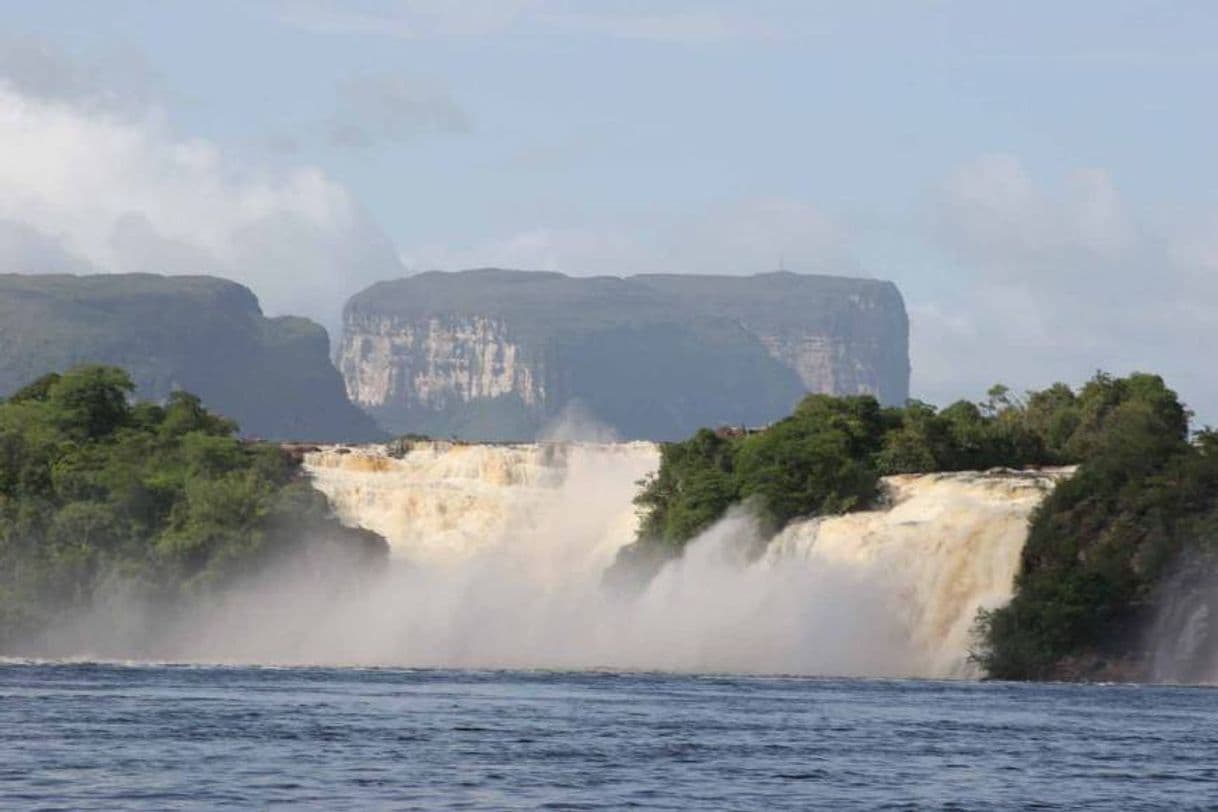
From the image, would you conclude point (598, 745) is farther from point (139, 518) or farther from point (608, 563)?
point (608, 563)

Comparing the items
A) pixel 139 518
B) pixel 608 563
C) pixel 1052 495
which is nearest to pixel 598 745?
pixel 1052 495

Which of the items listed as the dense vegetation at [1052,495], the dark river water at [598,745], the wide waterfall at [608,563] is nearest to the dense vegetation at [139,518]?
the wide waterfall at [608,563]

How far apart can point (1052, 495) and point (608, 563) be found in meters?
31.3

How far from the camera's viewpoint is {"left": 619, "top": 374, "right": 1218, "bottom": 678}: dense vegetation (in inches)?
4031

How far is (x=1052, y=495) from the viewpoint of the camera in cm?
10844

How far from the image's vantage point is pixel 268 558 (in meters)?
128

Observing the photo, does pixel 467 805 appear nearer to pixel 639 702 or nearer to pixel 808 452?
pixel 639 702

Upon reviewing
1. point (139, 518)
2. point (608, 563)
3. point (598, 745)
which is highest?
point (139, 518)

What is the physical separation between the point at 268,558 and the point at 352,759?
67475 mm

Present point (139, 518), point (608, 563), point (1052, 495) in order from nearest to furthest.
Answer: point (1052, 495), point (139, 518), point (608, 563)

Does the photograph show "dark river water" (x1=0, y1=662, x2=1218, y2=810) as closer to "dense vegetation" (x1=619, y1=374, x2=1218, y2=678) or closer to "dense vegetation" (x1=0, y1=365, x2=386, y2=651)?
"dense vegetation" (x1=619, y1=374, x2=1218, y2=678)

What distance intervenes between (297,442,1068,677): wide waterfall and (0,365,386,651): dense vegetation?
4.44 m

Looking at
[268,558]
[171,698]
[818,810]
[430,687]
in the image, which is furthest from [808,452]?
[818,810]

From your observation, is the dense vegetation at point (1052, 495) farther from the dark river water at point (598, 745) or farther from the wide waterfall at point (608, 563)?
the dark river water at point (598, 745)
